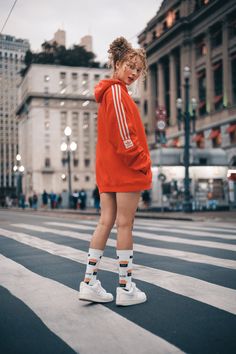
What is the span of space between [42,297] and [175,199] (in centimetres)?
2418

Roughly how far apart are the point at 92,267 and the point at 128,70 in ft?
5.18

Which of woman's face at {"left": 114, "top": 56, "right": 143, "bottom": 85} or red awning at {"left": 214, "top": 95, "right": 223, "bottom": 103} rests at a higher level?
red awning at {"left": 214, "top": 95, "right": 223, "bottom": 103}

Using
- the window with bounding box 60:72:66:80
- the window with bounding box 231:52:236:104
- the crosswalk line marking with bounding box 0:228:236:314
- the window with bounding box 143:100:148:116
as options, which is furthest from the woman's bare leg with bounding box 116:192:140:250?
the window with bounding box 60:72:66:80

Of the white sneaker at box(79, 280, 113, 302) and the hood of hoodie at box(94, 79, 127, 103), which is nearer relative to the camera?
the white sneaker at box(79, 280, 113, 302)

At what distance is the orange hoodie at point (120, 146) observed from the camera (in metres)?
3.49

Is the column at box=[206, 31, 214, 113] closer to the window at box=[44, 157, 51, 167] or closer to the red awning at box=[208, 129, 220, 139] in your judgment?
the red awning at box=[208, 129, 220, 139]

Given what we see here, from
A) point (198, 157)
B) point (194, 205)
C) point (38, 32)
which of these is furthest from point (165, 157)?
point (38, 32)

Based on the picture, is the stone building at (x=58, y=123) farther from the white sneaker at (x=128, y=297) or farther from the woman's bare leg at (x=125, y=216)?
the white sneaker at (x=128, y=297)

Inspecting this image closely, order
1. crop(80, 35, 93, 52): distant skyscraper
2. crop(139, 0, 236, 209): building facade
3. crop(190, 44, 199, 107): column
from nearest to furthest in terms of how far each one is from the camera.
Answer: crop(139, 0, 236, 209): building facade
crop(190, 44, 199, 107): column
crop(80, 35, 93, 52): distant skyscraper

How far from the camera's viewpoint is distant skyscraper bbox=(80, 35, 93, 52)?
96025mm

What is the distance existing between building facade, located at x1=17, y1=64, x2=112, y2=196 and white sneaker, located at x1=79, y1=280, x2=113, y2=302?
265 ft

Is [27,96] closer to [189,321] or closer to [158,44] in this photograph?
[158,44]

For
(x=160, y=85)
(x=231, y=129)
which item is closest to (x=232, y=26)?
(x=231, y=129)

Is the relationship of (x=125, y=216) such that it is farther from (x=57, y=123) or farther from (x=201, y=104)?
(x=57, y=123)
